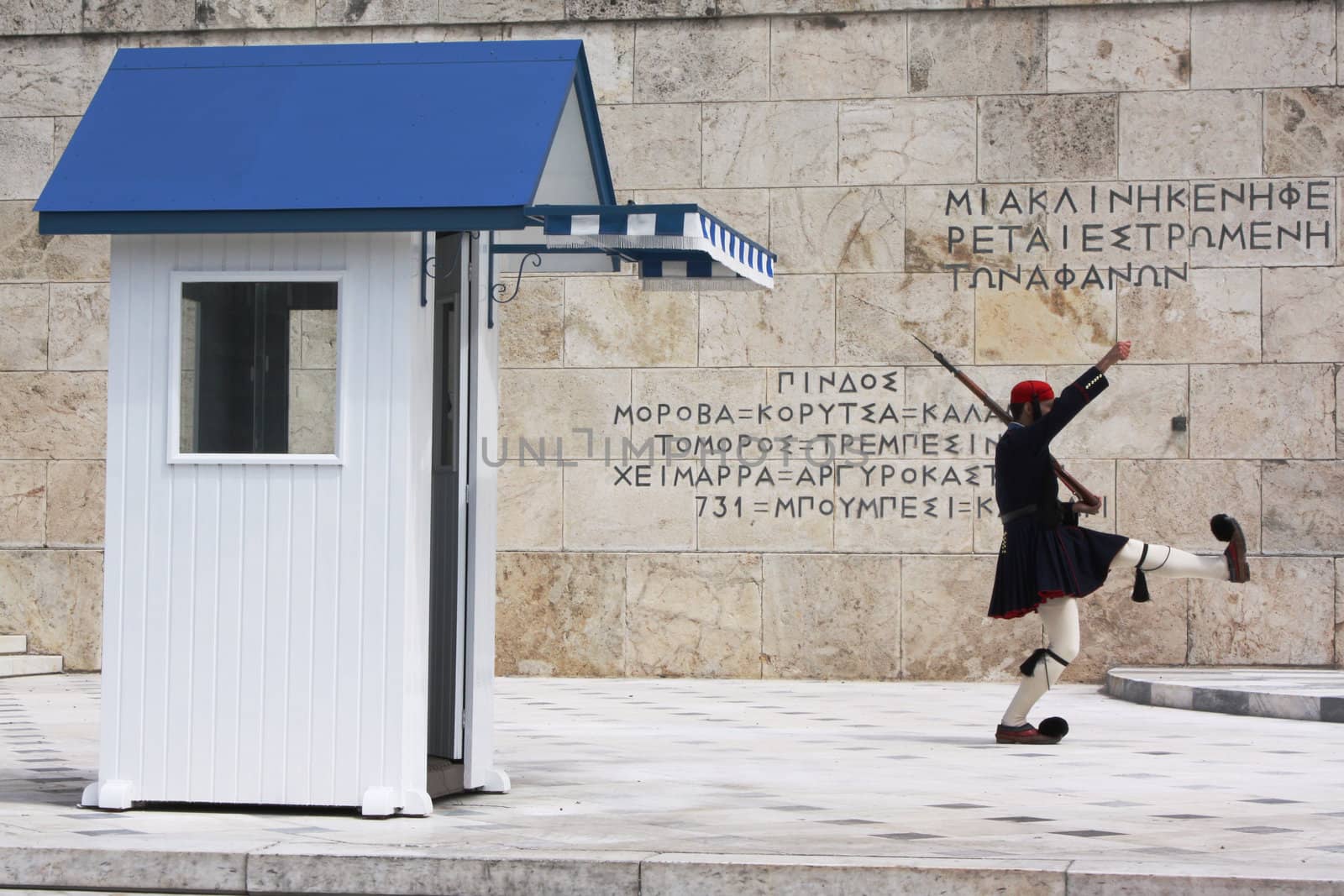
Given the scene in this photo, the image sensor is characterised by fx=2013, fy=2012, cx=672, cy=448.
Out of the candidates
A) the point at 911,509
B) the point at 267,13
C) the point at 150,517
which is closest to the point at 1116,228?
the point at 911,509

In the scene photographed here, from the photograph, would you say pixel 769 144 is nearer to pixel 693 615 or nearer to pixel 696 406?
pixel 696 406

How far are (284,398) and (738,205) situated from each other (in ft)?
25.3

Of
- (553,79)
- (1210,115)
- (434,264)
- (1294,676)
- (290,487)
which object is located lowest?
(1294,676)

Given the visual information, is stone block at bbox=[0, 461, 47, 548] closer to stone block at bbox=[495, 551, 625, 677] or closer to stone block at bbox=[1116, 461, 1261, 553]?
stone block at bbox=[495, 551, 625, 677]

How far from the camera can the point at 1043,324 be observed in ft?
47.4

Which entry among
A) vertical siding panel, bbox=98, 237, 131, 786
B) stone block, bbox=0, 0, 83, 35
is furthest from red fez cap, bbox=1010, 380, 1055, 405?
stone block, bbox=0, 0, 83, 35

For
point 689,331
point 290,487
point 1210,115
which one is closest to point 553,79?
point 290,487

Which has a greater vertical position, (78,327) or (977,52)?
(977,52)

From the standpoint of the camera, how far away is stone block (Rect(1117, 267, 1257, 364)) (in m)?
14.3

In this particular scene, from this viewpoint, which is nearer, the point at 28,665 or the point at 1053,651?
the point at 1053,651

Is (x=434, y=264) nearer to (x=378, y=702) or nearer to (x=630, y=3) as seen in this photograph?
(x=378, y=702)

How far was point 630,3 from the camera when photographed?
14984 mm

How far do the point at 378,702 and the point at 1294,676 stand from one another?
313 inches

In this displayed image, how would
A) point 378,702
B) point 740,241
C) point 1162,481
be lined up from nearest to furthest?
point 378,702, point 740,241, point 1162,481
